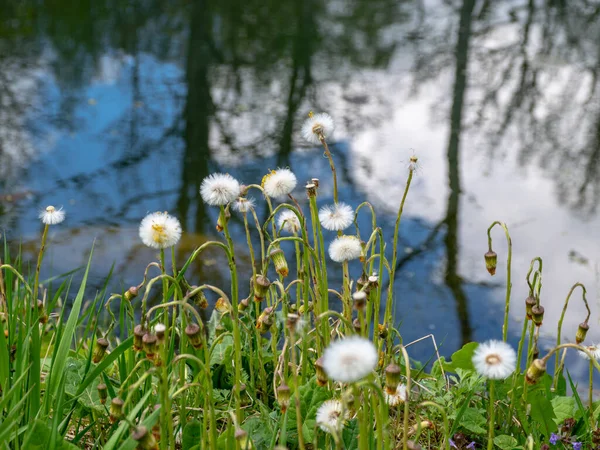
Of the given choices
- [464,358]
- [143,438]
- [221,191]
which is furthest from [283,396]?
[464,358]

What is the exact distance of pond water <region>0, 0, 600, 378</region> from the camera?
400 cm

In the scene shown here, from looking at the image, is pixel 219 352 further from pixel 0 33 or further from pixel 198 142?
pixel 0 33

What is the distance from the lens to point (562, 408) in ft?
6.31

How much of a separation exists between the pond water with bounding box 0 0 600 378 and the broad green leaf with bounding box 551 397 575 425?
1.23 metres

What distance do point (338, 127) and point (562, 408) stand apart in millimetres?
3736

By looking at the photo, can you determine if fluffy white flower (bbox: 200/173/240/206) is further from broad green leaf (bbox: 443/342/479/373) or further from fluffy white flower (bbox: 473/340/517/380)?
broad green leaf (bbox: 443/342/479/373)

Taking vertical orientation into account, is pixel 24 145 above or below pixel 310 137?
below

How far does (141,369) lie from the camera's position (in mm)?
1837

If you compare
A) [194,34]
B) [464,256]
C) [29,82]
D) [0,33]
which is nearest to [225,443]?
[464,256]

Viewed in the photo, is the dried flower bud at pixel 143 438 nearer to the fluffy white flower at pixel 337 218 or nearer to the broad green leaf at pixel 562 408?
the fluffy white flower at pixel 337 218

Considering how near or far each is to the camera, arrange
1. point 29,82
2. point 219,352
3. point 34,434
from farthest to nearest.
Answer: point 29,82 < point 219,352 < point 34,434

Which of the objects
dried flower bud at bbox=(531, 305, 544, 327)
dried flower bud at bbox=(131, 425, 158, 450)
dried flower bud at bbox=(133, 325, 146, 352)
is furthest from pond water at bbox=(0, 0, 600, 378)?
dried flower bud at bbox=(131, 425, 158, 450)

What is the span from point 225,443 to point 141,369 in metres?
0.37

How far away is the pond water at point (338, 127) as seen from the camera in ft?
13.1
